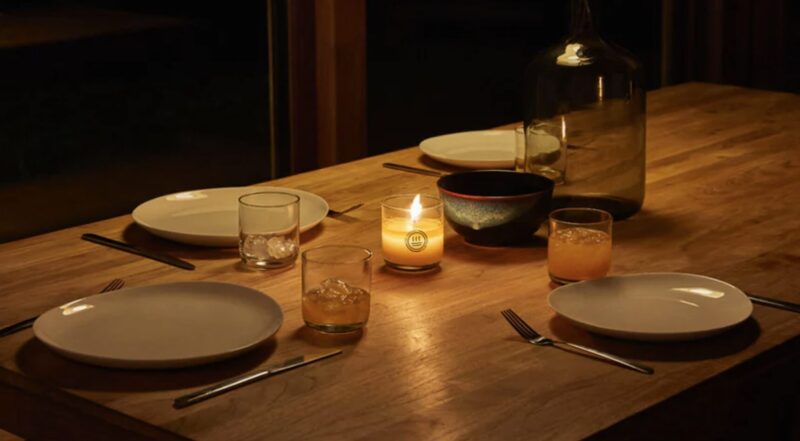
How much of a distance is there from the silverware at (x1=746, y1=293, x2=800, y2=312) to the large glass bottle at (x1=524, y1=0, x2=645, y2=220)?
1.42ft

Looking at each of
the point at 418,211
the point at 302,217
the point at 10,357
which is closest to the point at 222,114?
the point at 302,217

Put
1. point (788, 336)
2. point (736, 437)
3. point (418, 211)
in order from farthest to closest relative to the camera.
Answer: point (418, 211) → point (736, 437) → point (788, 336)

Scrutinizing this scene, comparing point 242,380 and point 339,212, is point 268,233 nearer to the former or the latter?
point 339,212

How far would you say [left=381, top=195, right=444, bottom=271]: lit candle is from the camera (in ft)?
5.62

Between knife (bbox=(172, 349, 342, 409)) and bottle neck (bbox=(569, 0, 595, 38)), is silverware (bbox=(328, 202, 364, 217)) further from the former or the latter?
knife (bbox=(172, 349, 342, 409))

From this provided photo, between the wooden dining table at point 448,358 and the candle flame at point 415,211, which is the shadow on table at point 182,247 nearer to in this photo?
the wooden dining table at point 448,358

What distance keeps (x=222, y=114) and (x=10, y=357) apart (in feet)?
7.88

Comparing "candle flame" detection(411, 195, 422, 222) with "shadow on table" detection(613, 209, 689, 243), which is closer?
"candle flame" detection(411, 195, 422, 222)

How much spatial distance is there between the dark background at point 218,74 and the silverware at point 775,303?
1725 mm

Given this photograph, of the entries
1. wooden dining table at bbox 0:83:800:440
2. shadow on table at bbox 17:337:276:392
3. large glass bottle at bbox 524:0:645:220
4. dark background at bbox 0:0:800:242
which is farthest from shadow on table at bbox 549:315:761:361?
dark background at bbox 0:0:800:242

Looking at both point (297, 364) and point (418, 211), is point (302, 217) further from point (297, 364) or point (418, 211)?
point (297, 364)

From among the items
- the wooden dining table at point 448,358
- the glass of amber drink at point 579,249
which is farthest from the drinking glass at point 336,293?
the glass of amber drink at point 579,249

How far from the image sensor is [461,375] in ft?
4.48

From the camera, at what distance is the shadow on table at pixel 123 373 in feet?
4.39
